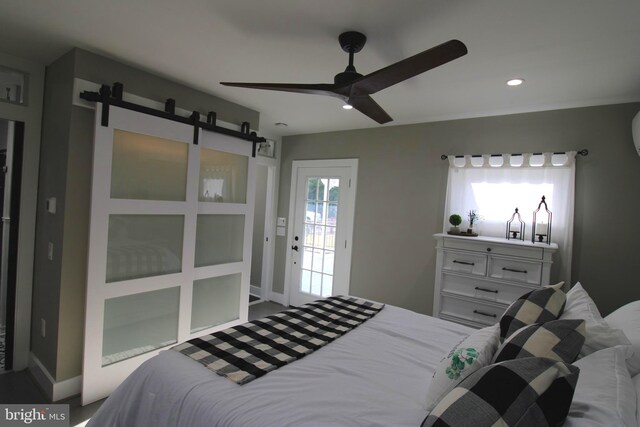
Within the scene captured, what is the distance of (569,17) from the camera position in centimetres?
160

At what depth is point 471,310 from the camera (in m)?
2.86

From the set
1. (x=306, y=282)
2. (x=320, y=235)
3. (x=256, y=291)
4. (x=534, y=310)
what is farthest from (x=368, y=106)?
A: (x=256, y=291)

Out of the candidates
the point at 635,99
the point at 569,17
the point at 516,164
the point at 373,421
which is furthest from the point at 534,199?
the point at 373,421

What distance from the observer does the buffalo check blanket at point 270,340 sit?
1444 millimetres

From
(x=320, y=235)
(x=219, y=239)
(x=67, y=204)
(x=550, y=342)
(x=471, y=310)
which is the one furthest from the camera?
(x=320, y=235)

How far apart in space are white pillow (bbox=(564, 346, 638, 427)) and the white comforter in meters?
0.49

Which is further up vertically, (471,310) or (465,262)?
(465,262)

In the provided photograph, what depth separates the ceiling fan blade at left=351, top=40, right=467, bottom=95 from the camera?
1299 mm

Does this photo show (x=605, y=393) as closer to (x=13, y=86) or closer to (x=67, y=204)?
(x=67, y=204)

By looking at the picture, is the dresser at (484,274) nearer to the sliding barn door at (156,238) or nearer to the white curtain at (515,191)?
the white curtain at (515,191)

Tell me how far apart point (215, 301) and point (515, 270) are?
2.83 meters

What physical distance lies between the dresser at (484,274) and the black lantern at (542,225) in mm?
150

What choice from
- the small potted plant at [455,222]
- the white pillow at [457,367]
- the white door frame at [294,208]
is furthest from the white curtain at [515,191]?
the white pillow at [457,367]

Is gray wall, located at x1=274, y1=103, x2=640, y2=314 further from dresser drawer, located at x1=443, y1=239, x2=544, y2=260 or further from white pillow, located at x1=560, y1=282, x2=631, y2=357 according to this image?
white pillow, located at x1=560, y1=282, x2=631, y2=357
